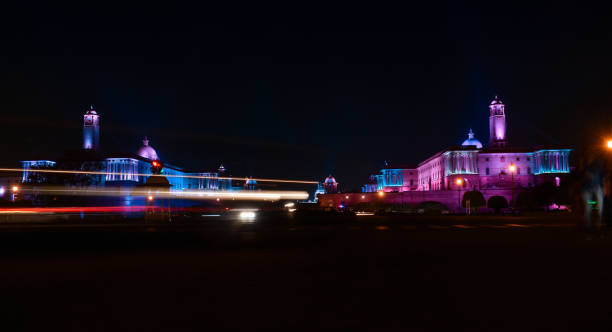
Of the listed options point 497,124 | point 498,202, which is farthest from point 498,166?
point 498,202

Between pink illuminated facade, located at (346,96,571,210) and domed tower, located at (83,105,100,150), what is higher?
domed tower, located at (83,105,100,150)

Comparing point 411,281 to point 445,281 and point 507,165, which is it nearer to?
point 445,281

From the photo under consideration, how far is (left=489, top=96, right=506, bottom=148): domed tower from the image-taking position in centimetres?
13125

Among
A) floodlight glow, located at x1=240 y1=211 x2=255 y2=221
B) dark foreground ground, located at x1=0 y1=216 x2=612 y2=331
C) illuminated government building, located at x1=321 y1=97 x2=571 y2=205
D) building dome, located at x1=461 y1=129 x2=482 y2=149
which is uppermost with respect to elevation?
building dome, located at x1=461 y1=129 x2=482 y2=149

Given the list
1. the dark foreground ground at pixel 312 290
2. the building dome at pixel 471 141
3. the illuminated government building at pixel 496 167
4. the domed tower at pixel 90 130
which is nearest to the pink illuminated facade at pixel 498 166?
the illuminated government building at pixel 496 167

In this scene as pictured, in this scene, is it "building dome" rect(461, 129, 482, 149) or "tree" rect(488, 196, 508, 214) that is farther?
"building dome" rect(461, 129, 482, 149)

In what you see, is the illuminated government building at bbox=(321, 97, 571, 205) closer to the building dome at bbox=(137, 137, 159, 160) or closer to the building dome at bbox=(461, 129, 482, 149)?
the building dome at bbox=(461, 129, 482, 149)

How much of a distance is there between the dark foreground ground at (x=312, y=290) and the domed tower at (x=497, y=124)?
12939cm

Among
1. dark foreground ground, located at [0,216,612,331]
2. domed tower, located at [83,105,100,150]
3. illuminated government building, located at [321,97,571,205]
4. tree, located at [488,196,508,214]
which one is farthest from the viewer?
domed tower, located at [83,105,100,150]

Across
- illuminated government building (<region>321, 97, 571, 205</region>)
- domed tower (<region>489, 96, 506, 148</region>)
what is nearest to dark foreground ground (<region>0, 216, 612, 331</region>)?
illuminated government building (<region>321, 97, 571, 205</region>)

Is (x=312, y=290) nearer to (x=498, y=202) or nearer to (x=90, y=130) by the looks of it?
(x=498, y=202)

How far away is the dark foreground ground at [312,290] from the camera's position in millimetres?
5148

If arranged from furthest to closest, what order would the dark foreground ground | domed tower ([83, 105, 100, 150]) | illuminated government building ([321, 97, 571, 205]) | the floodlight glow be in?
domed tower ([83, 105, 100, 150])
illuminated government building ([321, 97, 571, 205])
the floodlight glow
the dark foreground ground

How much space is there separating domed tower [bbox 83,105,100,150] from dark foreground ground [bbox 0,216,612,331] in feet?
429
